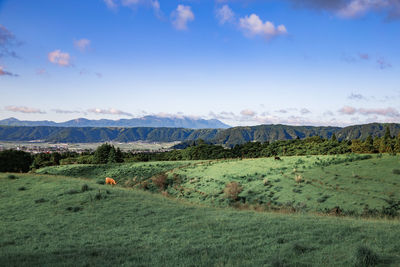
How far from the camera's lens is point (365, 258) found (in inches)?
305

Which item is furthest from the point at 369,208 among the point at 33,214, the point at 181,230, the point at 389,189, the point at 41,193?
the point at 41,193

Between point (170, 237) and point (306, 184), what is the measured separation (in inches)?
893

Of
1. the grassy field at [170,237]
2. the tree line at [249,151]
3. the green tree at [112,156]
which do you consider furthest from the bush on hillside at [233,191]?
the green tree at [112,156]

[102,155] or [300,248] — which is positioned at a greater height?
[300,248]

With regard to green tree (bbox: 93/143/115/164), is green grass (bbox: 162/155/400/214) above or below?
above

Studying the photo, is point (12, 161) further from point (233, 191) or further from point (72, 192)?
point (233, 191)

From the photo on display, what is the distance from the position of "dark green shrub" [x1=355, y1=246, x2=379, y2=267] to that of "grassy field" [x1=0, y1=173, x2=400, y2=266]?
3cm

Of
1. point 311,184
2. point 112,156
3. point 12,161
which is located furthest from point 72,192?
point 112,156

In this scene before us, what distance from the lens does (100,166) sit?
7219cm

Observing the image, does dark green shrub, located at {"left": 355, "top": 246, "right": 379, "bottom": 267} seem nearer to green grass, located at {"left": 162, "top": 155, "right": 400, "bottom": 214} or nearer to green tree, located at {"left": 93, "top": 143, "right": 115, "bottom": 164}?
green grass, located at {"left": 162, "top": 155, "right": 400, "bottom": 214}

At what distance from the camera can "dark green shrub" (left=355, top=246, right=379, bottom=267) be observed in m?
7.65

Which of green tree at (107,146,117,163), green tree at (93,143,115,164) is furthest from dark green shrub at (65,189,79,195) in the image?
green tree at (93,143,115,164)

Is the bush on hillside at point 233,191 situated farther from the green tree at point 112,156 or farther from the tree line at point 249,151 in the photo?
the green tree at point 112,156

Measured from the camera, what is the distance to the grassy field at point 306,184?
22688 millimetres
